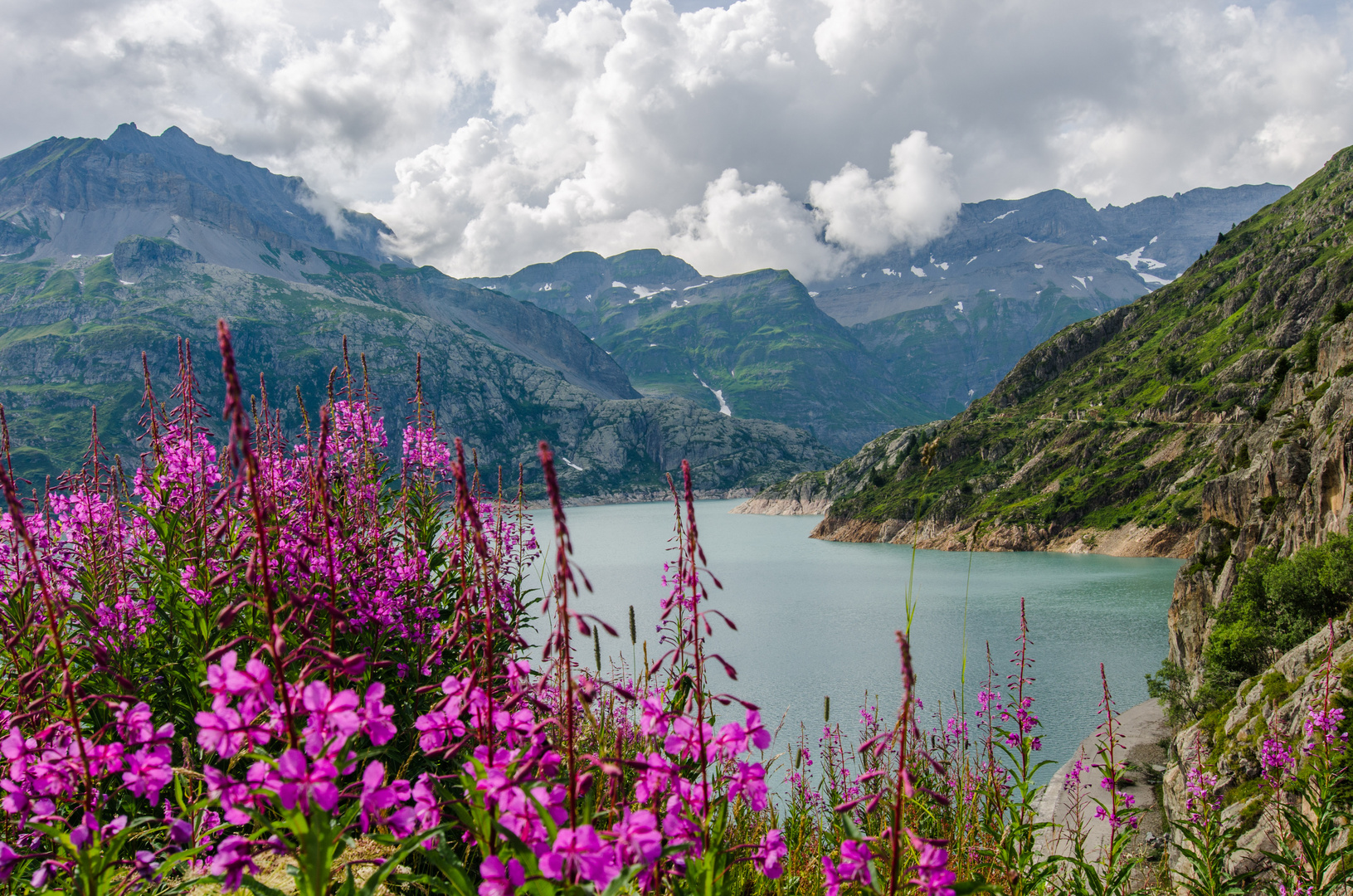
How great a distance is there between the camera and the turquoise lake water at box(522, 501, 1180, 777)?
34000mm

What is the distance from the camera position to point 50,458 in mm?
190125

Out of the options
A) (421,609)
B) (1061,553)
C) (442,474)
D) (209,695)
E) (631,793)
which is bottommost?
(1061,553)

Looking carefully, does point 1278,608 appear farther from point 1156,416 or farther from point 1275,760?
point 1156,416

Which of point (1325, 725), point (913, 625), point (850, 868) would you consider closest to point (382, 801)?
point (850, 868)

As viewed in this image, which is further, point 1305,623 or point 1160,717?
point 1160,717

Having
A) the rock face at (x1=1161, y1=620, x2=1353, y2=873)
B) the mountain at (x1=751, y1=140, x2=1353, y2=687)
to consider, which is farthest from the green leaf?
the mountain at (x1=751, y1=140, x2=1353, y2=687)

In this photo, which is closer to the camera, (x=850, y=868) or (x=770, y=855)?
(x=850, y=868)

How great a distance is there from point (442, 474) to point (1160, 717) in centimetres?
3375

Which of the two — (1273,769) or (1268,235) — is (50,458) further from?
(1268,235)

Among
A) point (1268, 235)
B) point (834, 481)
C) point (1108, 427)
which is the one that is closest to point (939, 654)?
point (1108, 427)

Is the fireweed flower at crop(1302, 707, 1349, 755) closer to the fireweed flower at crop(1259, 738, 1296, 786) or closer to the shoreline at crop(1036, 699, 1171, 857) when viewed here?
the fireweed flower at crop(1259, 738, 1296, 786)

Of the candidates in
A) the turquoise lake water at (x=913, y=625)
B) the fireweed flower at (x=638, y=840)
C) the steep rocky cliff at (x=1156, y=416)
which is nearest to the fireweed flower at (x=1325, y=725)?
the turquoise lake water at (x=913, y=625)

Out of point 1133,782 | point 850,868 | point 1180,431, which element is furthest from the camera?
point 1180,431

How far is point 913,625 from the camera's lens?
189 ft
